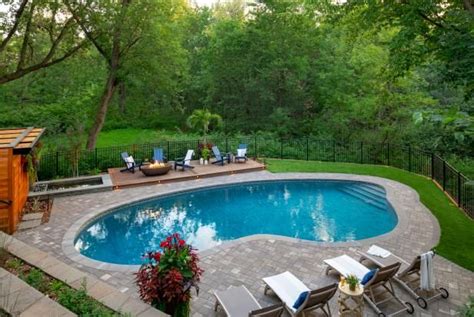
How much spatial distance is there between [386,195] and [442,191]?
7.48 ft

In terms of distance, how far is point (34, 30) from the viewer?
48.1 ft

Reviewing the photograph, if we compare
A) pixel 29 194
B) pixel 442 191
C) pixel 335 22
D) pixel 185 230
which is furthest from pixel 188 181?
pixel 442 191

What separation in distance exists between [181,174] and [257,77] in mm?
12118

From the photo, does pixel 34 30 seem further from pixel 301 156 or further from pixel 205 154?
pixel 301 156

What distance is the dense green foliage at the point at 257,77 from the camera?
54.1ft

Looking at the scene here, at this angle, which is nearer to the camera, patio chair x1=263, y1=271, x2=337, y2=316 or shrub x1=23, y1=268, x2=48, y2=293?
shrub x1=23, y1=268, x2=48, y2=293

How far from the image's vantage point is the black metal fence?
1314 cm

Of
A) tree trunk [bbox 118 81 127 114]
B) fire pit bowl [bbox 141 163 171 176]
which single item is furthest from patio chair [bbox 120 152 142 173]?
tree trunk [bbox 118 81 127 114]

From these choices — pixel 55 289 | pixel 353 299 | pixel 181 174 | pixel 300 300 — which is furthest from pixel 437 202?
pixel 55 289

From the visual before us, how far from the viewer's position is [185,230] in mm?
10625

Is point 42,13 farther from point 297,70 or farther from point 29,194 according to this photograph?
point 297,70

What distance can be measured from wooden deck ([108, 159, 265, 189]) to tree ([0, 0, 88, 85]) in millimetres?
5706

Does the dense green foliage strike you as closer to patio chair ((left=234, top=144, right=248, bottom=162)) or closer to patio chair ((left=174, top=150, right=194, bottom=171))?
patio chair ((left=174, top=150, right=194, bottom=171))

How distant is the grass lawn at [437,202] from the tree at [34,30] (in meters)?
11.3
